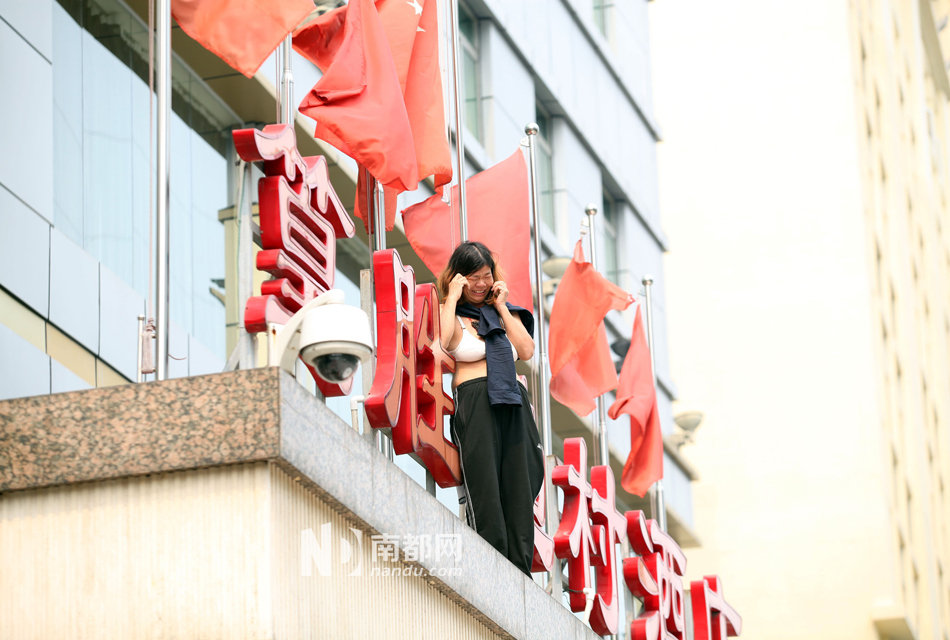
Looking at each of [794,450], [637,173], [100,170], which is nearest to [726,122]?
[794,450]

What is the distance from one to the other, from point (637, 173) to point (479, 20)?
5.81 metres

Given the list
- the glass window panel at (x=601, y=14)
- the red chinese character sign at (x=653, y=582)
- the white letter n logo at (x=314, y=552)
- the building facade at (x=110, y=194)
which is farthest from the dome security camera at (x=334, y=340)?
the glass window panel at (x=601, y=14)

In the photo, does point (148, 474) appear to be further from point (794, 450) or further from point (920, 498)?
point (920, 498)

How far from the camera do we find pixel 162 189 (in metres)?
7.16

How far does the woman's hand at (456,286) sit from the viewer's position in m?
8.80

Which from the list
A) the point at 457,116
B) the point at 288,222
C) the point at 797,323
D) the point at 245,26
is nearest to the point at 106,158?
the point at 245,26

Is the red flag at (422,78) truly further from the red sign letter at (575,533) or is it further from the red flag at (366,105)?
the red sign letter at (575,533)

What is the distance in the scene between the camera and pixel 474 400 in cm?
869

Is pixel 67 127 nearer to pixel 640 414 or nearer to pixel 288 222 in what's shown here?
pixel 288 222

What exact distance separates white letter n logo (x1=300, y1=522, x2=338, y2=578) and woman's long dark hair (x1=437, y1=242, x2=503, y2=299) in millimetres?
2693

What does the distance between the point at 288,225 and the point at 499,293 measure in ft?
3.99

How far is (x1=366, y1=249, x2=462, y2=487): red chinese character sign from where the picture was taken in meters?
7.68

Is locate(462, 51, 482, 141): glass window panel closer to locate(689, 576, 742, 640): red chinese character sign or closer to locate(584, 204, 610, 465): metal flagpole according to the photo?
locate(584, 204, 610, 465): metal flagpole

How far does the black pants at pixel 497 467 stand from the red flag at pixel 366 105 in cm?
148
